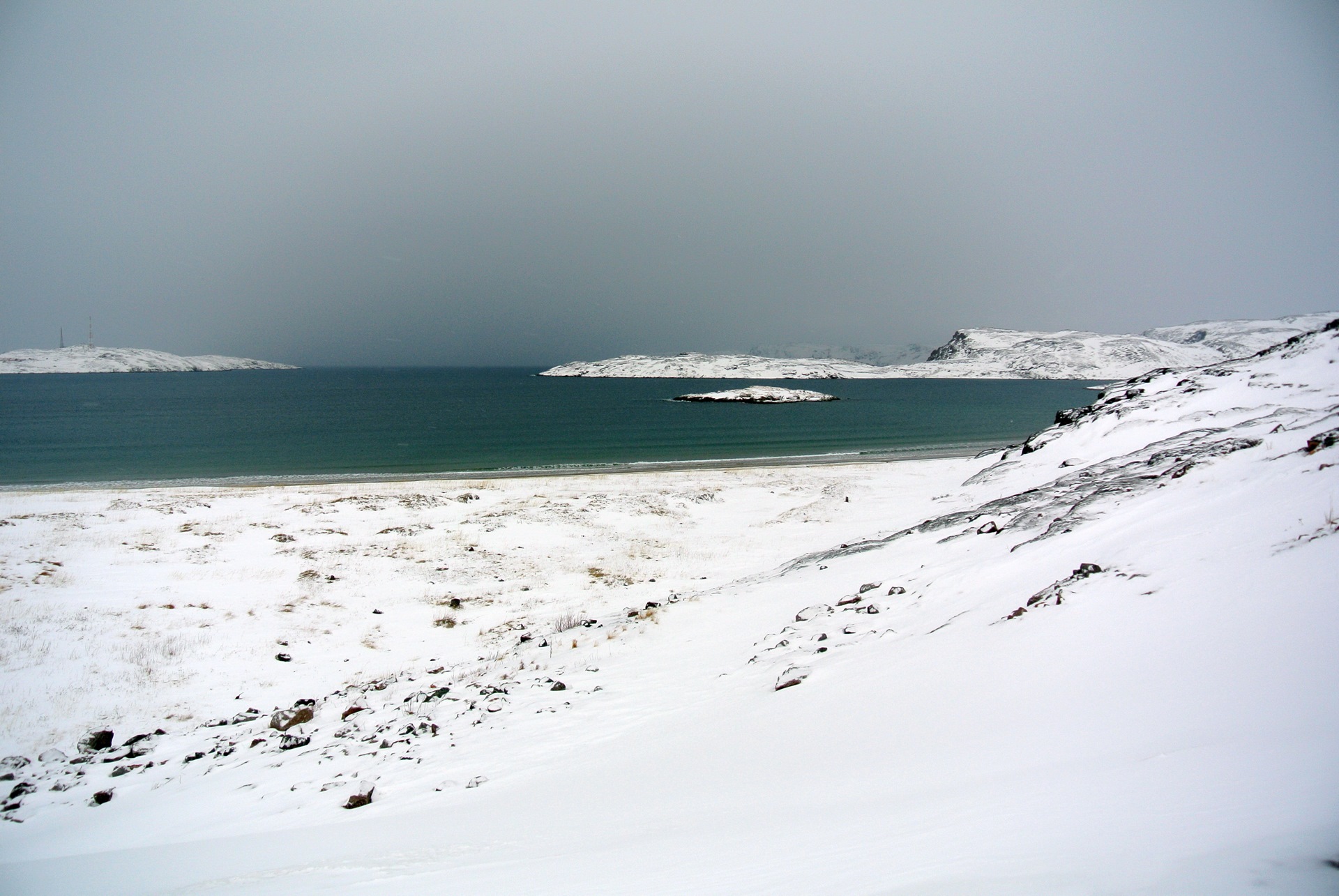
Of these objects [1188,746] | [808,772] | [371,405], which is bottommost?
[808,772]

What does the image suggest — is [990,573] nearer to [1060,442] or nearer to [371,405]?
[1060,442]

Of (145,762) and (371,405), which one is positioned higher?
(371,405)

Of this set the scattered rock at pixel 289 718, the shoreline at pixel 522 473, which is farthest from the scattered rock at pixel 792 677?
the shoreline at pixel 522 473

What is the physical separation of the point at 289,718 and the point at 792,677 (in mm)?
7526

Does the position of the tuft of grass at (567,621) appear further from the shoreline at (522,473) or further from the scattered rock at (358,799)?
the shoreline at (522,473)

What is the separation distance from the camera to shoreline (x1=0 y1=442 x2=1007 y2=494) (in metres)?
36.1

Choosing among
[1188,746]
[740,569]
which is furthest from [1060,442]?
[1188,746]

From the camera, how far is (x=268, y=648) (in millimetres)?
12875

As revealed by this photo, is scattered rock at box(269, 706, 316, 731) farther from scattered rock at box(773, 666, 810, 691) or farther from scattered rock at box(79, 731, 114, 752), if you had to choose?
scattered rock at box(773, 666, 810, 691)

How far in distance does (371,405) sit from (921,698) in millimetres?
103326

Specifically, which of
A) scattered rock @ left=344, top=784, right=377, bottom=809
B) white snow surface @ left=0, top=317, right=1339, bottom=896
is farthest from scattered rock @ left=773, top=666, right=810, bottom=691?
scattered rock @ left=344, top=784, right=377, bottom=809

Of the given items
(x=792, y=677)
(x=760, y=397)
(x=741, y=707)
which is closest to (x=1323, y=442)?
(x=792, y=677)

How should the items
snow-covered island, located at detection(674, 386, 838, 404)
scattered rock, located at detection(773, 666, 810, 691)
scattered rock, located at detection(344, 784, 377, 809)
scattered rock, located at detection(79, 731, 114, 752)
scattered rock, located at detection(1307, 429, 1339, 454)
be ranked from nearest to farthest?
scattered rock, located at detection(344, 784, 377, 809)
scattered rock, located at detection(773, 666, 810, 691)
scattered rock, located at detection(79, 731, 114, 752)
scattered rock, located at detection(1307, 429, 1339, 454)
snow-covered island, located at detection(674, 386, 838, 404)

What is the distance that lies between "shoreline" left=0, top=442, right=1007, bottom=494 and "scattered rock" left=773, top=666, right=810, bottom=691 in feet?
108
